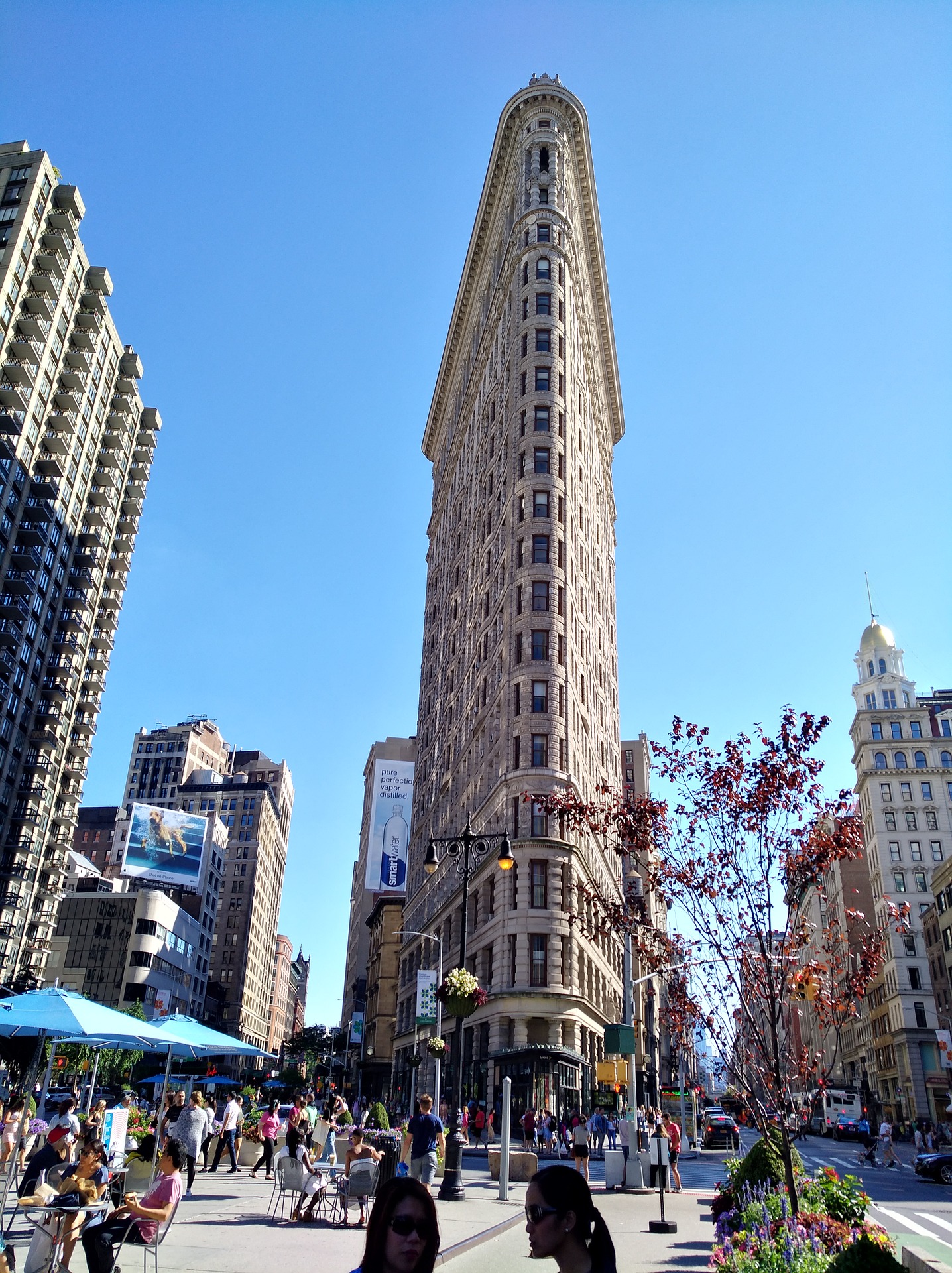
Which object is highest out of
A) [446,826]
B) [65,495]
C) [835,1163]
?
[65,495]

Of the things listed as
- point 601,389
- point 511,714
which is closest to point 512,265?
point 601,389

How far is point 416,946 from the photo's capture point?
258 ft

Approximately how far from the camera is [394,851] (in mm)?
96938

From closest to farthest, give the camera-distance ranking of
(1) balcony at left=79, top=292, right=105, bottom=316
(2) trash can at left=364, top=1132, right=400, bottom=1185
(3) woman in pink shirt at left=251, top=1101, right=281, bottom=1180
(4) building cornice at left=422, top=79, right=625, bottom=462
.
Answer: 1. (2) trash can at left=364, top=1132, right=400, bottom=1185
2. (3) woman in pink shirt at left=251, top=1101, right=281, bottom=1180
3. (4) building cornice at left=422, top=79, right=625, bottom=462
4. (1) balcony at left=79, top=292, right=105, bottom=316

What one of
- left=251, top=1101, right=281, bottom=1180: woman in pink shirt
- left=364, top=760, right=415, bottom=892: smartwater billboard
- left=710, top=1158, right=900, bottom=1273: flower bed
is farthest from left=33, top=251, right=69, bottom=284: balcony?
left=710, top=1158, right=900, bottom=1273: flower bed

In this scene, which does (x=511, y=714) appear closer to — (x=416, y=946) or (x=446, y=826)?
(x=446, y=826)

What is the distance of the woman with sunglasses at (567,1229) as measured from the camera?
543 cm

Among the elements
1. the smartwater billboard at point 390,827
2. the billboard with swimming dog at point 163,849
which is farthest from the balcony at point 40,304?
the billboard with swimming dog at point 163,849

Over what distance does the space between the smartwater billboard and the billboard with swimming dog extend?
24891 millimetres

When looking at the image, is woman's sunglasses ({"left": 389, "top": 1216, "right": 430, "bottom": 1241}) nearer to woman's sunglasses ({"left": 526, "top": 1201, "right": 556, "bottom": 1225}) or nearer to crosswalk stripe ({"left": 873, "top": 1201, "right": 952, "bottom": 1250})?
woman's sunglasses ({"left": 526, "top": 1201, "right": 556, "bottom": 1225})

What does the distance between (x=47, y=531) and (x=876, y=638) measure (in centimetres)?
9464

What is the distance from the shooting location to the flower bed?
27.4 feet

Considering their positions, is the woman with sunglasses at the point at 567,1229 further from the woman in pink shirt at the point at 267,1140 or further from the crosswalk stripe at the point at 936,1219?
the woman in pink shirt at the point at 267,1140

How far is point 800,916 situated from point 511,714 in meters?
42.6
